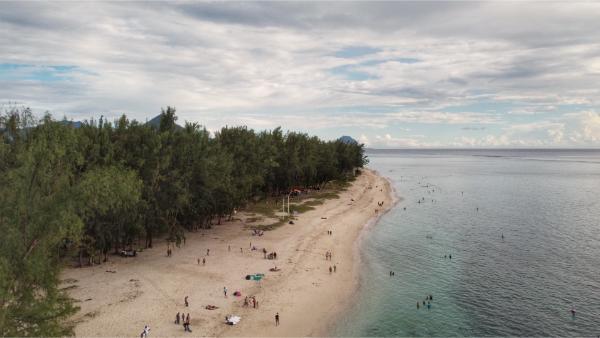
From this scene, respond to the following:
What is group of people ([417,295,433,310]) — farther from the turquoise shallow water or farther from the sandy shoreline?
the sandy shoreline

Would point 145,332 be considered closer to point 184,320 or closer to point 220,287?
point 184,320

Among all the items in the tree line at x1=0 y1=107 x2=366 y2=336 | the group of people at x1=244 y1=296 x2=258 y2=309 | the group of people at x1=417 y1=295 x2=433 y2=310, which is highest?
the tree line at x1=0 y1=107 x2=366 y2=336

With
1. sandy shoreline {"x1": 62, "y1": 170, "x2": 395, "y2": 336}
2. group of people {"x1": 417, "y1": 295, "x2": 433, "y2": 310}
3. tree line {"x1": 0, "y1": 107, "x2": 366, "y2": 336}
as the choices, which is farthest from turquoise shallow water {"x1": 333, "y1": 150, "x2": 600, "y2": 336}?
tree line {"x1": 0, "y1": 107, "x2": 366, "y2": 336}

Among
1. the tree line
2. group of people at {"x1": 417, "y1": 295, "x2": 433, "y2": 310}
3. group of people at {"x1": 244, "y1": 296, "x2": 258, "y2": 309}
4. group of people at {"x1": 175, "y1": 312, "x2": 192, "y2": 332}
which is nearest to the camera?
the tree line

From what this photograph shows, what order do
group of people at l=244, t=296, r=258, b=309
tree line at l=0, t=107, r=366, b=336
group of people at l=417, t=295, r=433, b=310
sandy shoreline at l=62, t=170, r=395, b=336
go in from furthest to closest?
group of people at l=417, t=295, r=433, b=310
group of people at l=244, t=296, r=258, b=309
sandy shoreline at l=62, t=170, r=395, b=336
tree line at l=0, t=107, r=366, b=336

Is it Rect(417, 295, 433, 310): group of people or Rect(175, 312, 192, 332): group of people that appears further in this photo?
Rect(417, 295, 433, 310): group of people

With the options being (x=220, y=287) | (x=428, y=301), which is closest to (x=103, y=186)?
(x=220, y=287)

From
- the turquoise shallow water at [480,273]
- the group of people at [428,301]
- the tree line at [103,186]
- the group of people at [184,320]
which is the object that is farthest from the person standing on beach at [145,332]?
the group of people at [428,301]

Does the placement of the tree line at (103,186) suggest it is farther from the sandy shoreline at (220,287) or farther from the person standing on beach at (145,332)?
the person standing on beach at (145,332)
